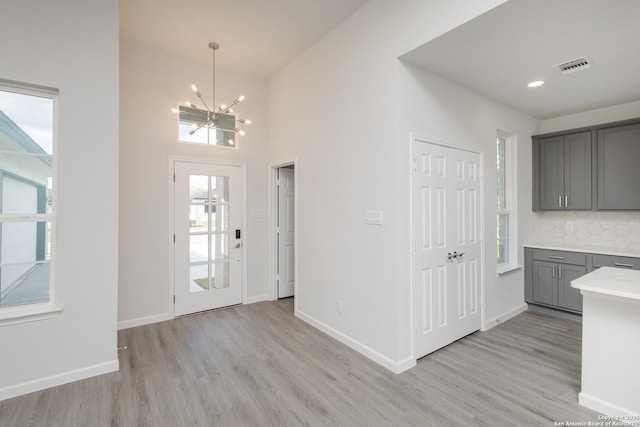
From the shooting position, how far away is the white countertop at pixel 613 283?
1871 millimetres

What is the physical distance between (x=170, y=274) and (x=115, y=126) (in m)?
1.97

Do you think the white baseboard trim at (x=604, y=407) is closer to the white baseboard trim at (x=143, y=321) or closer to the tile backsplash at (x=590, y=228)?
the tile backsplash at (x=590, y=228)

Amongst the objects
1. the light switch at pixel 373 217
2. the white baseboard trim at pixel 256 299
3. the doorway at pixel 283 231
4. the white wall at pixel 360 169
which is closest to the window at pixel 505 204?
the white wall at pixel 360 169

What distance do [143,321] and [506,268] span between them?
4579mm

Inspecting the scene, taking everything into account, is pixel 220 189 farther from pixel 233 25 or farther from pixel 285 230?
pixel 233 25

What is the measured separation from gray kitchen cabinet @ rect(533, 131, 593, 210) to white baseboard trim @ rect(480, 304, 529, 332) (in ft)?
4.71

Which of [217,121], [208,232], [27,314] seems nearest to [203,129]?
[217,121]

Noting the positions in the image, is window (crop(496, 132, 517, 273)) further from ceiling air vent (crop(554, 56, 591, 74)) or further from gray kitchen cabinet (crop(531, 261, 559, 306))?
ceiling air vent (crop(554, 56, 591, 74))

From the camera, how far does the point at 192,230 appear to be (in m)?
4.00

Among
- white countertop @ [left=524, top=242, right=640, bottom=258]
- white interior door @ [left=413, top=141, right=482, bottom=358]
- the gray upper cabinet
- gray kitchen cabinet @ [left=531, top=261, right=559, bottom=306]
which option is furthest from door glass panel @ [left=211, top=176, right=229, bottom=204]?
the gray upper cabinet

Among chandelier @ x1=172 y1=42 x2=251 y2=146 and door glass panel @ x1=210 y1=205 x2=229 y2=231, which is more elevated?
chandelier @ x1=172 y1=42 x2=251 y2=146

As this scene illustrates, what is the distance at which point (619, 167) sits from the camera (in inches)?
144

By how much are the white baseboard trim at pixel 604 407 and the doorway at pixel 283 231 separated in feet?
10.8

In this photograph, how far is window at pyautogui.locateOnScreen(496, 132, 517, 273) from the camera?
402 cm
